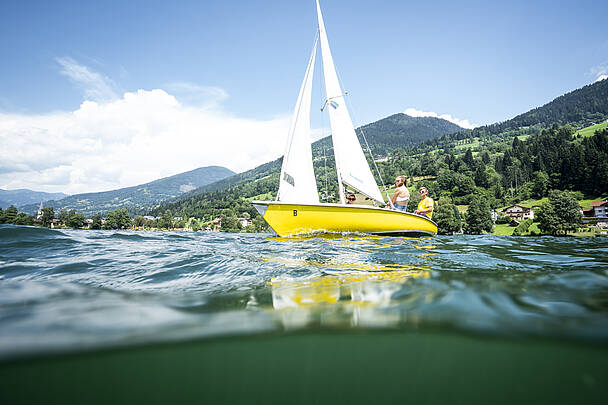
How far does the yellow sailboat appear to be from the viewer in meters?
9.23

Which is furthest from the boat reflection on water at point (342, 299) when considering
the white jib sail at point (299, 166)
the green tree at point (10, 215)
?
the green tree at point (10, 215)

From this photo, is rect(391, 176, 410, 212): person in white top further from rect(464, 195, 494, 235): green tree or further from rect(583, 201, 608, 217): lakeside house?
rect(583, 201, 608, 217): lakeside house

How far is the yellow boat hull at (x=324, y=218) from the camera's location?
9156 millimetres

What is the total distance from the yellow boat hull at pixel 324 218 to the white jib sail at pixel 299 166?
0.55m

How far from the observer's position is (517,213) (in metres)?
66.4

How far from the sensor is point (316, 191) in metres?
9.95

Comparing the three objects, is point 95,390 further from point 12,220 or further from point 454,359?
point 12,220

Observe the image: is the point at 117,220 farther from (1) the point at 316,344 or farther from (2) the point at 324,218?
(1) the point at 316,344

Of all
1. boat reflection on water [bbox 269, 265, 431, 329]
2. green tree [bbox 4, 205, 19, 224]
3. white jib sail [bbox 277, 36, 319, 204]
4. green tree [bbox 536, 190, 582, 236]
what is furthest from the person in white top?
green tree [bbox 536, 190, 582, 236]

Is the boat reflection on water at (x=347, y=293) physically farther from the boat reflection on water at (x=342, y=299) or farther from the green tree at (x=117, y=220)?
the green tree at (x=117, y=220)

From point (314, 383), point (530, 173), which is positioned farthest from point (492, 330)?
point (530, 173)

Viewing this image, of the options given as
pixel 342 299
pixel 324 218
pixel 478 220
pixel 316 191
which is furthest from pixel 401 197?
pixel 478 220

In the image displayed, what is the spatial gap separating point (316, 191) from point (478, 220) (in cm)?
6161

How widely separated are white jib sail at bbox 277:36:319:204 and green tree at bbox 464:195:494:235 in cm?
6050
